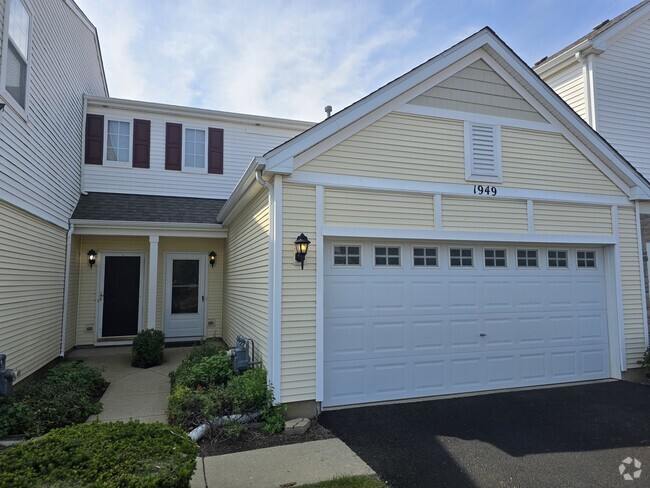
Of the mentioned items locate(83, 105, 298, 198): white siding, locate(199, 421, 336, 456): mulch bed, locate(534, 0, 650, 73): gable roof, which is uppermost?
locate(534, 0, 650, 73): gable roof

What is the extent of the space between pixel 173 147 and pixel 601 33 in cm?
1047

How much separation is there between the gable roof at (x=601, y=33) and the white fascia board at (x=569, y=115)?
3236mm

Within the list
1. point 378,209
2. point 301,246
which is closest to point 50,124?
point 301,246

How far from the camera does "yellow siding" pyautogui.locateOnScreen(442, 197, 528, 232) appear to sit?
6094 mm

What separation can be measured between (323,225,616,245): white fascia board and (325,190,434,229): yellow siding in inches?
3.3

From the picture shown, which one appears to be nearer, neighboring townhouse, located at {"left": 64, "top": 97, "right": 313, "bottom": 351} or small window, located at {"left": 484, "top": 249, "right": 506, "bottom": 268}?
small window, located at {"left": 484, "top": 249, "right": 506, "bottom": 268}

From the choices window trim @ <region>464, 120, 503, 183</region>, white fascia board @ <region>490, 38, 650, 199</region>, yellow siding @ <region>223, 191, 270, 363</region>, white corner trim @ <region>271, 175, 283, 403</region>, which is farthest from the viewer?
white fascia board @ <region>490, 38, 650, 199</region>

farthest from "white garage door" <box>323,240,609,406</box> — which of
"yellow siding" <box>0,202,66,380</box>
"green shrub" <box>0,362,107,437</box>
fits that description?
"yellow siding" <box>0,202,66,380</box>

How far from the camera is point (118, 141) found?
1001 centimetres

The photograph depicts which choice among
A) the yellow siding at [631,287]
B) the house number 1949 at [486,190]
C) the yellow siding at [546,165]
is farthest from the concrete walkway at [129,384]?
the yellow siding at [631,287]

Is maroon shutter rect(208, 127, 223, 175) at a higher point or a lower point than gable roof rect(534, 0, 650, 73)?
lower

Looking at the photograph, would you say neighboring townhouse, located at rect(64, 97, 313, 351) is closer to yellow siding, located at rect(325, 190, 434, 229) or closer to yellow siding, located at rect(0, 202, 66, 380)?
yellow siding, located at rect(0, 202, 66, 380)

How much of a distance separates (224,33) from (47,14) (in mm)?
3123

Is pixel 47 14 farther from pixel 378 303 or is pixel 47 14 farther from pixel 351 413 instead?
pixel 351 413
